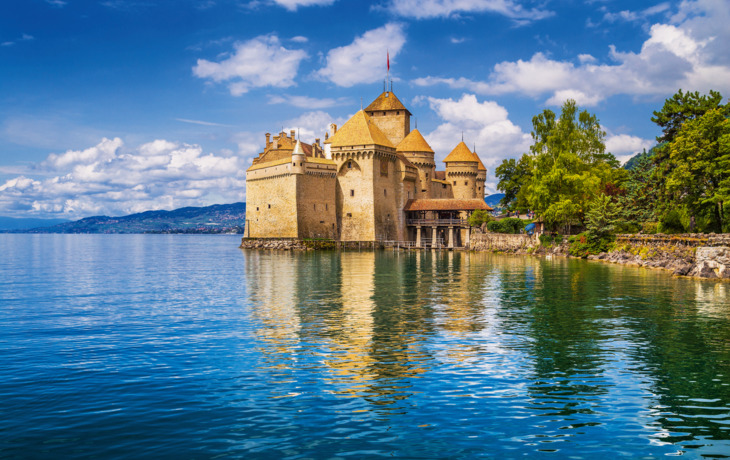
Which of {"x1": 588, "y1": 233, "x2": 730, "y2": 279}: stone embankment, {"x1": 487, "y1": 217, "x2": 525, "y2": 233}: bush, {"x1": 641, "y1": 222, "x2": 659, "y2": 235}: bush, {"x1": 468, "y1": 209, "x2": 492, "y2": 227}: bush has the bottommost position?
{"x1": 588, "y1": 233, "x2": 730, "y2": 279}: stone embankment

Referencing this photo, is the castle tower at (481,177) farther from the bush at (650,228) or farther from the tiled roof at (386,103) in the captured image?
the bush at (650,228)

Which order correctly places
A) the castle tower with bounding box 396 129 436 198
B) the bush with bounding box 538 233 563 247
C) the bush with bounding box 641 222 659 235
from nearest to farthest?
1. the bush with bounding box 641 222 659 235
2. the bush with bounding box 538 233 563 247
3. the castle tower with bounding box 396 129 436 198

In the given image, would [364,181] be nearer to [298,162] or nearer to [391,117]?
[298,162]

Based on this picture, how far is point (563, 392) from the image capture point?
35.1 feet

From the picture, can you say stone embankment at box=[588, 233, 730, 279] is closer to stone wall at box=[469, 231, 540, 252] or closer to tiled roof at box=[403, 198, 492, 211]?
stone wall at box=[469, 231, 540, 252]

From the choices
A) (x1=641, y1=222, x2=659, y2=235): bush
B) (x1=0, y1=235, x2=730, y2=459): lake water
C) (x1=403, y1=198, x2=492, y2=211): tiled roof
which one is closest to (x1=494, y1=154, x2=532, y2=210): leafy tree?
(x1=403, y1=198, x2=492, y2=211): tiled roof

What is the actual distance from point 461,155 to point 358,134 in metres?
18.2

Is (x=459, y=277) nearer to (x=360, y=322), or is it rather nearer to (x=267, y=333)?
(x=360, y=322)

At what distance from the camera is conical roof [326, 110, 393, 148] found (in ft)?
218

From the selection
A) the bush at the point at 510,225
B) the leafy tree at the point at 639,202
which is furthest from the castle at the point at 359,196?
the leafy tree at the point at 639,202

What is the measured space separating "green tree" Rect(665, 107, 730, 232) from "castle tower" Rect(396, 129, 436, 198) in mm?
39486

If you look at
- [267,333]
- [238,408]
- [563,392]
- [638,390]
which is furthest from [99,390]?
[638,390]

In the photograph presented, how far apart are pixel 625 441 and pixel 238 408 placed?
6.07 metres

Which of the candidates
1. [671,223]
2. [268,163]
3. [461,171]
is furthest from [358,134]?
[671,223]
